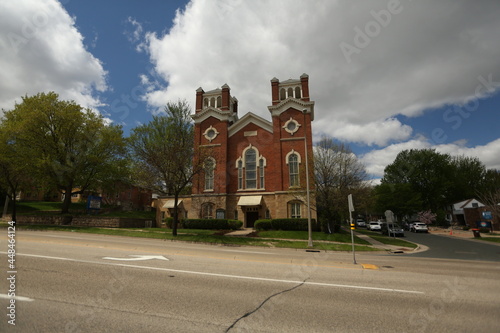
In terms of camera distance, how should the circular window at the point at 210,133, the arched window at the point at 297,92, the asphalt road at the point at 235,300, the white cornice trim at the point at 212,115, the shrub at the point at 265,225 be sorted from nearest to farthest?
the asphalt road at the point at 235,300 < the shrub at the point at 265,225 < the arched window at the point at 297,92 < the white cornice trim at the point at 212,115 < the circular window at the point at 210,133

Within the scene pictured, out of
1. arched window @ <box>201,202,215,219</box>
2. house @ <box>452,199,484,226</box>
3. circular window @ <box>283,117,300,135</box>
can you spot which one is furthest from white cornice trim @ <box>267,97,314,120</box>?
house @ <box>452,199,484,226</box>

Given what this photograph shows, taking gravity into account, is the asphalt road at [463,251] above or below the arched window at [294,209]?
below

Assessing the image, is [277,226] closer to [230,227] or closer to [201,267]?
[230,227]

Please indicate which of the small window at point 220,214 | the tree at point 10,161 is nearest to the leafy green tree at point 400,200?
the small window at point 220,214

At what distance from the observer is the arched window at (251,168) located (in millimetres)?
32250

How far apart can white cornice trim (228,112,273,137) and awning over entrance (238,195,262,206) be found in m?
8.62

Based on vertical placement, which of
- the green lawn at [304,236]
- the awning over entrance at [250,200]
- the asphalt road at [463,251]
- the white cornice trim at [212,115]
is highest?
the white cornice trim at [212,115]

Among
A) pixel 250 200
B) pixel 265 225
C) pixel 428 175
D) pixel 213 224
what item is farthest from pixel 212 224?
pixel 428 175

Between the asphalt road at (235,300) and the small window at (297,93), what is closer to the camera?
the asphalt road at (235,300)

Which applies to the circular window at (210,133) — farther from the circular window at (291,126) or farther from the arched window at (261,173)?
the circular window at (291,126)

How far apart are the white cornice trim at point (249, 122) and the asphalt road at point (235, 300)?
26.0m

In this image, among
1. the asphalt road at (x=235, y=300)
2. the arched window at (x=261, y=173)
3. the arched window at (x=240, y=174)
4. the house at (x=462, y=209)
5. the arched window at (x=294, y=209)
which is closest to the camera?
the asphalt road at (x=235, y=300)

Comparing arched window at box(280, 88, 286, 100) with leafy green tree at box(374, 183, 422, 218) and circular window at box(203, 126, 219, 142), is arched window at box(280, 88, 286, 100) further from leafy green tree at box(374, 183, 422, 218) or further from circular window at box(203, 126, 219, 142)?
leafy green tree at box(374, 183, 422, 218)

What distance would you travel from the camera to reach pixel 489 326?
4.40m
